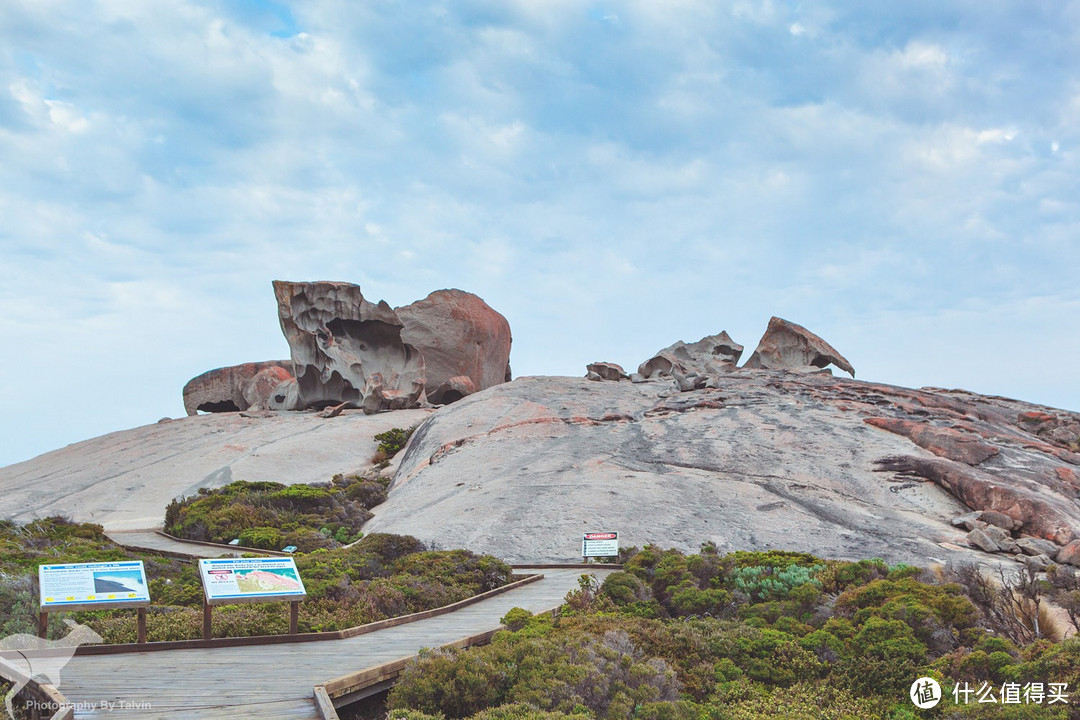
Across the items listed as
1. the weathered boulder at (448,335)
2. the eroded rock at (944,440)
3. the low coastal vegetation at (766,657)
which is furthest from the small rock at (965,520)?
the weathered boulder at (448,335)

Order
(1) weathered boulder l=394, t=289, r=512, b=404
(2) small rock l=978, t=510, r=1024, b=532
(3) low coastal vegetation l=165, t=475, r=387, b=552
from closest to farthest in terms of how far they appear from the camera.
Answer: (2) small rock l=978, t=510, r=1024, b=532 → (3) low coastal vegetation l=165, t=475, r=387, b=552 → (1) weathered boulder l=394, t=289, r=512, b=404

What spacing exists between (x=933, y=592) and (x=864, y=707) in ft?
9.14

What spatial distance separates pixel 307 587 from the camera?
11711mm

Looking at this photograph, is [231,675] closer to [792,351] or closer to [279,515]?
[279,515]

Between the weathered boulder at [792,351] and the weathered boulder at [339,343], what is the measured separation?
1846cm

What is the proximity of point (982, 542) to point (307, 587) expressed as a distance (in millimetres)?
12796

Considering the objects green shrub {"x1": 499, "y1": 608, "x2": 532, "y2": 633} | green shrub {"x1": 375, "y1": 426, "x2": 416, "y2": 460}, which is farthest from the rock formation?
green shrub {"x1": 499, "y1": 608, "x2": 532, "y2": 633}

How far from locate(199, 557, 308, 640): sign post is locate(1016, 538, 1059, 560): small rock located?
13.9 m

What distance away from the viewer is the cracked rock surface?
1802 cm

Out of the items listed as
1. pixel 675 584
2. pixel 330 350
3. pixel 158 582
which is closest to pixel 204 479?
pixel 330 350

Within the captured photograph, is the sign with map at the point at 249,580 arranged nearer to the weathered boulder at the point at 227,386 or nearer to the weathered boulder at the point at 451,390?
the weathered boulder at the point at 451,390

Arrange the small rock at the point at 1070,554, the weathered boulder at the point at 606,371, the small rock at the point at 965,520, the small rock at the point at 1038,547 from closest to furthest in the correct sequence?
the small rock at the point at 1070,554, the small rock at the point at 1038,547, the small rock at the point at 965,520, the weathered boulder at the point at 606,371

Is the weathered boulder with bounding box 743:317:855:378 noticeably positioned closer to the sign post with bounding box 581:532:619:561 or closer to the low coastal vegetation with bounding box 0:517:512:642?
the sign post with bounding box 581:532:619:561

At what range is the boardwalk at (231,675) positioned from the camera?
21.7 feet
